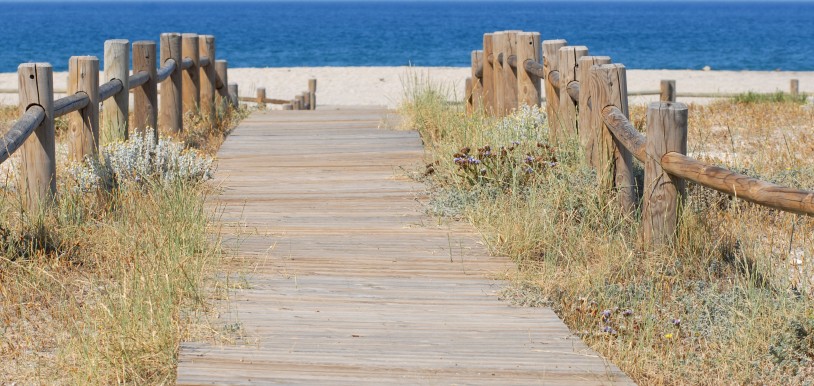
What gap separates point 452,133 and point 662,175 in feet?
11.6

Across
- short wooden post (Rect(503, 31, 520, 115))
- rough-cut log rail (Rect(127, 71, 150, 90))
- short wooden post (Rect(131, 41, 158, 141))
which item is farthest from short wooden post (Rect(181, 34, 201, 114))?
short wooden post (Rect(503, 31, 520, 115))

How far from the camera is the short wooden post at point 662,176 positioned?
575cm

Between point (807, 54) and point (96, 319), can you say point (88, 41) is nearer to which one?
point (807, 54)

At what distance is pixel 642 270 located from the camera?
19.3 feet

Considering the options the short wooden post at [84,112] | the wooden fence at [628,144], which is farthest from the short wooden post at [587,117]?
the short wooden post at [84,112]

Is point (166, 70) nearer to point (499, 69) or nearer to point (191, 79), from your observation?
point (191, 79)

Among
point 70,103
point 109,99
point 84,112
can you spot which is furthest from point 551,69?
point 70,103

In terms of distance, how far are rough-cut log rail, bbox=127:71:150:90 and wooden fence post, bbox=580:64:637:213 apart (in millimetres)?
3997

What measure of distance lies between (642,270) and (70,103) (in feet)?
12.9

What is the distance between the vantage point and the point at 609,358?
184 inches

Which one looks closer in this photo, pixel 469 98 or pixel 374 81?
pixel 469 98

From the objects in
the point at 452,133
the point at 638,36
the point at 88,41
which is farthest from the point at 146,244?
the point at 638,36

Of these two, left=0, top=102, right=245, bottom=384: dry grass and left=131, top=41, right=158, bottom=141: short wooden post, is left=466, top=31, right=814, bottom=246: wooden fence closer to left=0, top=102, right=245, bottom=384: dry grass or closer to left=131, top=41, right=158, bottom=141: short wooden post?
left=0, top=102, right=245, bottom=384: dry grass

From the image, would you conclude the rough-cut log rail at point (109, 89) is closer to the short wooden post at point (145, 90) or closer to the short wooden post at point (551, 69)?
the short wooden post at point (145, 90)
